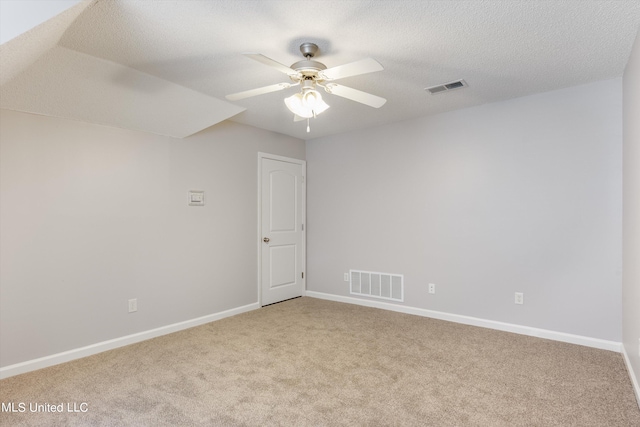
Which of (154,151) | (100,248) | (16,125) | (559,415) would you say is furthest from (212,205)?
(559,415)

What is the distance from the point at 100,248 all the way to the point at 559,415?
3.66 meters

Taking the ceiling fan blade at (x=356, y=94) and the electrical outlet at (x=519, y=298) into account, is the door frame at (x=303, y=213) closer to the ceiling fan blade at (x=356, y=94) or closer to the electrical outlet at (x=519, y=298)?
the ceiling fan blade at (x=356, y=94)

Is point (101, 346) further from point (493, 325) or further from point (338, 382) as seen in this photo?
point (493, 325)

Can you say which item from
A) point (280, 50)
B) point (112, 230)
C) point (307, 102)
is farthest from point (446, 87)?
point (112, 230)

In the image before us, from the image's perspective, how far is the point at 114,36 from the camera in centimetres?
223

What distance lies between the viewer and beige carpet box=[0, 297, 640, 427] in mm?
2086

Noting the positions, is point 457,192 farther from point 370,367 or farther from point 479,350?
point 370,367

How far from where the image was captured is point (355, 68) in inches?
82.7

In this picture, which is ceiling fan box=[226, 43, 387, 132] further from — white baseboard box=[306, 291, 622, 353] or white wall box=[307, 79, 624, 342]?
white baseboard box=[306, 291, 622, 353]

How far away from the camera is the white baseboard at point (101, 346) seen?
2678mm

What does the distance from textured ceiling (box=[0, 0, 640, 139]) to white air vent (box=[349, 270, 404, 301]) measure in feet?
7.07

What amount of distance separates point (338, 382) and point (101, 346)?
217cm

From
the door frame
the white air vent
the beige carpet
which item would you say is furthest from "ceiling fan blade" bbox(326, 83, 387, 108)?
the white air vent

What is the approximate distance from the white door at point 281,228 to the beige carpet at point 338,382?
4.19 feet
